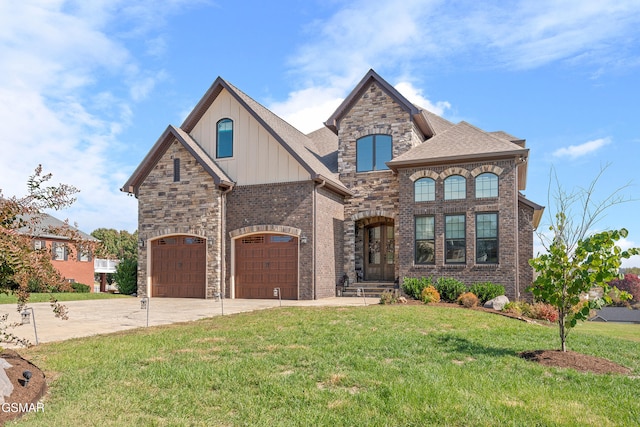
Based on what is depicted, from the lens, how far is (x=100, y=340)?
9.42m

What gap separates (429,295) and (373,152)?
7518 millimetres

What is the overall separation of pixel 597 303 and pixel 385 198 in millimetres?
14086

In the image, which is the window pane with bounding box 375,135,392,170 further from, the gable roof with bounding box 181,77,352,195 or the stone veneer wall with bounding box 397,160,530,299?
the gable roof with bounding box 181,77,352,195

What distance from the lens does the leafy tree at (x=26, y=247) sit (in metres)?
5.78

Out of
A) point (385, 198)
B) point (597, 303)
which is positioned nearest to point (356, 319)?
point (597, 303)

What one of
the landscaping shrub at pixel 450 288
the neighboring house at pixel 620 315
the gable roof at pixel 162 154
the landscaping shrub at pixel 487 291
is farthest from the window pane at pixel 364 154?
the neighboring house at pixel 620 315

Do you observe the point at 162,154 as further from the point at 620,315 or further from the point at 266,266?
the point at 620,315

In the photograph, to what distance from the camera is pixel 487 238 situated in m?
19.3

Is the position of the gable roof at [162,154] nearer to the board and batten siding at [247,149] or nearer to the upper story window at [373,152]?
the board and batten siding at [247,149]

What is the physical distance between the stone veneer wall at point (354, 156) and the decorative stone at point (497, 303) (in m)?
5.72

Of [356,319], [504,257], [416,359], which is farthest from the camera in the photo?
[504,257]

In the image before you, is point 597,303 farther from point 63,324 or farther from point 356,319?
point 63,324

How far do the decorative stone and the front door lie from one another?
5.50 meters

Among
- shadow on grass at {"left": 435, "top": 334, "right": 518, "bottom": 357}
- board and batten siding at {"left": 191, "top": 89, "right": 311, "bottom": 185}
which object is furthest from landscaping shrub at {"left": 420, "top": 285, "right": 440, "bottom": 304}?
shadow on grass at {"left": 435, "top": 334, "right": 518, "bottom": 357}
